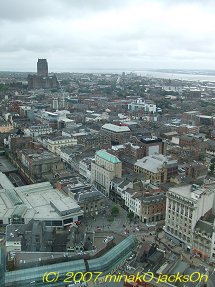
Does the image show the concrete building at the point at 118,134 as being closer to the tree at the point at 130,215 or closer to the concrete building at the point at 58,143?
the concrete building at the point at 58,143

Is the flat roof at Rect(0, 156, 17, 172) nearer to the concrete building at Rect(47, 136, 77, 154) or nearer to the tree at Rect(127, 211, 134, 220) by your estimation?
the concrete building at Rect(47, 136, 77, 154)

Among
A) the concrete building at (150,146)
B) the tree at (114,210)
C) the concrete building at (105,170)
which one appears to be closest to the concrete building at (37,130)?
the concrete building at (150,146)

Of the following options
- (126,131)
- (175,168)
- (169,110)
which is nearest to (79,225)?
(175,168)

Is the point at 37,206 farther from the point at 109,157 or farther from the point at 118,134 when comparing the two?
the point at 118,134

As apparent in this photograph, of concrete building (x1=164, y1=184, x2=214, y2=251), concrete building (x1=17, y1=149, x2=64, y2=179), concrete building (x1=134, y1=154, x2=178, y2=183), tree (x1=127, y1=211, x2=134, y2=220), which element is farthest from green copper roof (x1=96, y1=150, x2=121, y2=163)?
concrete building (x1=164, y1=184, x2=214, y2=251)

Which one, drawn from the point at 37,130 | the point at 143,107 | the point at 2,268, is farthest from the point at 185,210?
the point at 143,107
